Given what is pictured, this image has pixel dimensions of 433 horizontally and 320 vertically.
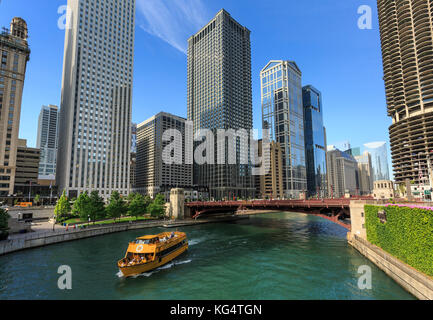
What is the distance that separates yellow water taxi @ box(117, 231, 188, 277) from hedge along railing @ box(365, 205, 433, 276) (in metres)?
33.3

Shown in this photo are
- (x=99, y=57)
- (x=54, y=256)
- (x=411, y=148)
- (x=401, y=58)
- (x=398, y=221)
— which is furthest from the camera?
(x=99, y=57)

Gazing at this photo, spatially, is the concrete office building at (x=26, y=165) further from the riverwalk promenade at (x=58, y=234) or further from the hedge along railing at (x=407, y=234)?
the hedge along railing at (x=407, y=234)

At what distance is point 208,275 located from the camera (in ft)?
104

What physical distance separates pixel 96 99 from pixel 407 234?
507 feet

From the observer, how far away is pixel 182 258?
40.8m

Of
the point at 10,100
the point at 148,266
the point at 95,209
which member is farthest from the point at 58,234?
the point at 10,100

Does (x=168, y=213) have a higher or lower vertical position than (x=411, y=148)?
lower

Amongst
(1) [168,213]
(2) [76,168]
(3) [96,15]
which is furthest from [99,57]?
(1) [168,213]

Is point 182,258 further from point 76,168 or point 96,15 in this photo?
point 96,15

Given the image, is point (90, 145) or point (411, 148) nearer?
point (411, 148)

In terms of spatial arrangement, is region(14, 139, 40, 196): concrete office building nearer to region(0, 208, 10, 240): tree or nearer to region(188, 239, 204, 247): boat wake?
region(0, 208, 10, 240): tree

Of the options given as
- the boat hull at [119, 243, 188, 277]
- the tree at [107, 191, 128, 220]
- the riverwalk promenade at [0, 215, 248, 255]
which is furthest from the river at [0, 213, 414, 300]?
the tree at [107, 191, 128, 220]

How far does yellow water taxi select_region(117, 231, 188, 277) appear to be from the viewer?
31302 mm

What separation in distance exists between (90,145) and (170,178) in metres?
71.7
